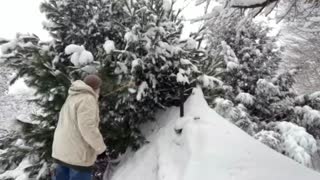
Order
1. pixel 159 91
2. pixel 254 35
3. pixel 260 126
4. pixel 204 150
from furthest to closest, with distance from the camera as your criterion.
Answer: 1. pixel 254 35
2. pixel 260 126
3. pixel 159 91
4. pixel 204 150

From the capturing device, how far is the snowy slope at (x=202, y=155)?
→ 5.43 meters

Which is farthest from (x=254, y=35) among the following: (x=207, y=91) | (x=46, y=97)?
(x=46, y=97)

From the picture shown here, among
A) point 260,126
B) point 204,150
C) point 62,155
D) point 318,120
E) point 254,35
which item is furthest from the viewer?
point 254,35

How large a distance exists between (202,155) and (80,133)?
143 cm

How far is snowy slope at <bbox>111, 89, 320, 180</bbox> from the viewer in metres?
5.43

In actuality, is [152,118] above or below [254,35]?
above

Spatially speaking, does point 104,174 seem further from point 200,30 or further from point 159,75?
point 200,30

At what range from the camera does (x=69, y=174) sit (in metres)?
5.49

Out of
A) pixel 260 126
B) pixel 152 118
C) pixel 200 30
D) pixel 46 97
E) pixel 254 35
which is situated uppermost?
pixel 200 30

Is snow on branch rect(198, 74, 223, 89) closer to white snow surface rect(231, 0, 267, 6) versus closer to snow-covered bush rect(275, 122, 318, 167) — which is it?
white snow surface rect(231, 0, 267, 6)

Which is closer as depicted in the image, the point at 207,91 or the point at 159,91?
the point at 159,91

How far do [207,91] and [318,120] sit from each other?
15.2ft

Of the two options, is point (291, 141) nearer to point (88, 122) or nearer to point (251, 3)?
point (251, 3)

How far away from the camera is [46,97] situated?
668cm
